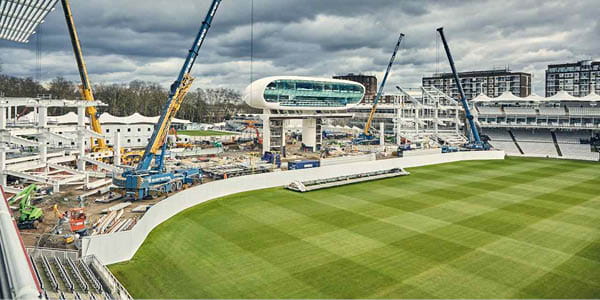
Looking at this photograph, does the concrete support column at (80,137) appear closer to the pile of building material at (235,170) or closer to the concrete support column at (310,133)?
the pile of building material at (235,170)

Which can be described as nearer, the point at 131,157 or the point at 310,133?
the point at 131,157

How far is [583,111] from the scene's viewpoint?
210 feet

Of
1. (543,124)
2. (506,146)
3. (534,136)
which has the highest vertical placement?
(543,124)

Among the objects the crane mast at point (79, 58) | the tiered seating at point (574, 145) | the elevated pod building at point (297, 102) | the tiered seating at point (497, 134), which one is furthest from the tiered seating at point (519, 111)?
the crane mast at point (79, 58)

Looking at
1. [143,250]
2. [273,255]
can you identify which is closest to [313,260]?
[273,255]

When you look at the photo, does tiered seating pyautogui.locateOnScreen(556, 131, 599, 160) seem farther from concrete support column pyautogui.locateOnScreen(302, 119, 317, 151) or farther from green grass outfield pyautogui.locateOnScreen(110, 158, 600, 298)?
concrete support column pyautogui.locateOnScreen(302, 119, 317, 151)

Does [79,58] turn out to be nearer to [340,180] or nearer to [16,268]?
[340,180]

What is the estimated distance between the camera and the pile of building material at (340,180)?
107ft

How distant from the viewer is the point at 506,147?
67.3m

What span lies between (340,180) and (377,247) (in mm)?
16461

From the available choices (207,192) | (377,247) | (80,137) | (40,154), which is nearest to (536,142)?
(377,247)

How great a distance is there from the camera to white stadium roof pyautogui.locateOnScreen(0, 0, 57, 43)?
21547mm

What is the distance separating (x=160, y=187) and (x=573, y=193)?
31.3 m

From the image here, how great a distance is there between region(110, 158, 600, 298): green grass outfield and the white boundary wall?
24.4 inches
